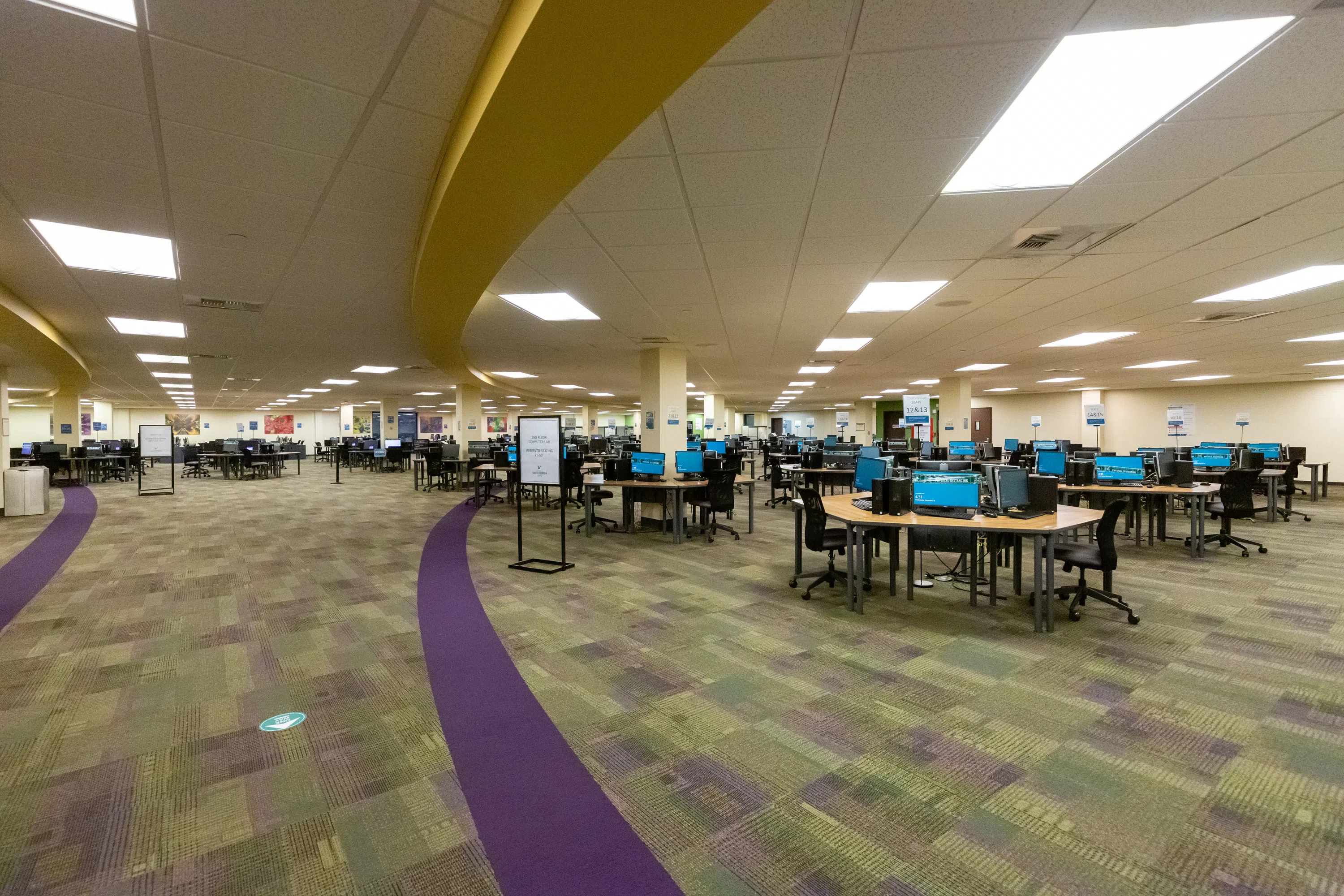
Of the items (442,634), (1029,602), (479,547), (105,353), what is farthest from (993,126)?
(105,353)

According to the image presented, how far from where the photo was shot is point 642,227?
3.96m

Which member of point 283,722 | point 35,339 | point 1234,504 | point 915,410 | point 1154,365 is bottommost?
point 283,722

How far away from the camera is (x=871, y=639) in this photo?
12.7 ft

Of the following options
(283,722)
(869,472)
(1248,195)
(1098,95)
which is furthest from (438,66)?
(869,472)

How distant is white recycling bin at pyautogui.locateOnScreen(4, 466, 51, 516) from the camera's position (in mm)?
9414

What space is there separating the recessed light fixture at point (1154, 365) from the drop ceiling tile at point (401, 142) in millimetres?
14286

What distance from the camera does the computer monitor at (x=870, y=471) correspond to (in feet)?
17.3

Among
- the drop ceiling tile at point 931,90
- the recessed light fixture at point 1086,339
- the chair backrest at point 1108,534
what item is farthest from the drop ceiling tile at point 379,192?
the recessed light fixture at point 1086,339

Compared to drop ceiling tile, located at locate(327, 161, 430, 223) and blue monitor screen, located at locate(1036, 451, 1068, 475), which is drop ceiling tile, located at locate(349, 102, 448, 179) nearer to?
drop ceiling tile, located at locate(327, 161, 430, 223)

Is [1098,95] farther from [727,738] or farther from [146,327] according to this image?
[146,327]

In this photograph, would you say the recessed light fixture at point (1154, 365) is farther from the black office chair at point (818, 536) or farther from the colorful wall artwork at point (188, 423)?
the colorful wall artwork at point (188, 423)

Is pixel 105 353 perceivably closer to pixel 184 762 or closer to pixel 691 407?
pixel 184 762

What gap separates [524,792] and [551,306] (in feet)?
16.9

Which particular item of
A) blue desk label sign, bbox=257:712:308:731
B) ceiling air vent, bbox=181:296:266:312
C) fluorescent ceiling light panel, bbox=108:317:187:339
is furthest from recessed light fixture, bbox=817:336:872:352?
fluorescent ceiling light panel, bbox=108:317:187:339
